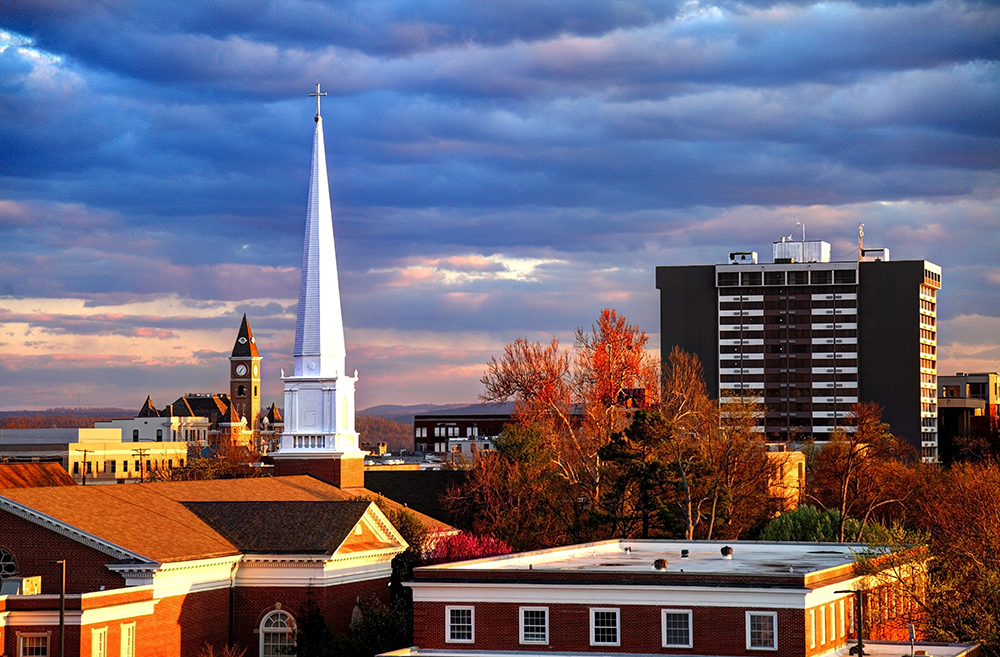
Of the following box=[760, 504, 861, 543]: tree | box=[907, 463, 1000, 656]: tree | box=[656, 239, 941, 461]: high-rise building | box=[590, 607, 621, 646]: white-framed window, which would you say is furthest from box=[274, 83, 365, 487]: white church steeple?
box=[656, 239, 941, 461]: high-rise building

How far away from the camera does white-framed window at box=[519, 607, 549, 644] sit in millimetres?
47938

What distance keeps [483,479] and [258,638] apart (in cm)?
3044

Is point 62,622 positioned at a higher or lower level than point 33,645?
higher

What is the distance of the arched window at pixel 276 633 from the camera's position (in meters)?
60.6

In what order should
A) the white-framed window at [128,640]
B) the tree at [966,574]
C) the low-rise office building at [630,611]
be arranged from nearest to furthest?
1. the low-rise office building at [630,611]
2. the white-framed window at [128,640]
3. the tree at [966,574]

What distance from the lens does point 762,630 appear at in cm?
4572

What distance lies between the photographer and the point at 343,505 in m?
65.7

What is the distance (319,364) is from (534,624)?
132 ft

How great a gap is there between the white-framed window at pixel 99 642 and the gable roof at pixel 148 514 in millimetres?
4784

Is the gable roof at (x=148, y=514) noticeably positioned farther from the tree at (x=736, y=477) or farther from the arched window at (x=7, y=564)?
the tree at (x=736, y=477)

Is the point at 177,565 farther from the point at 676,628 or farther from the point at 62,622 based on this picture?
the point at 676,628

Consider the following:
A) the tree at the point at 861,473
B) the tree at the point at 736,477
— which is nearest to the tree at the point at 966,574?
the tree at the point at 736,477

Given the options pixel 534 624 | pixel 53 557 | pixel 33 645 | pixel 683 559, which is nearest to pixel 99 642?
pixel 33 645

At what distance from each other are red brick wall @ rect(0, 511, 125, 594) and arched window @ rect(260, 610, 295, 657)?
25.1ft
